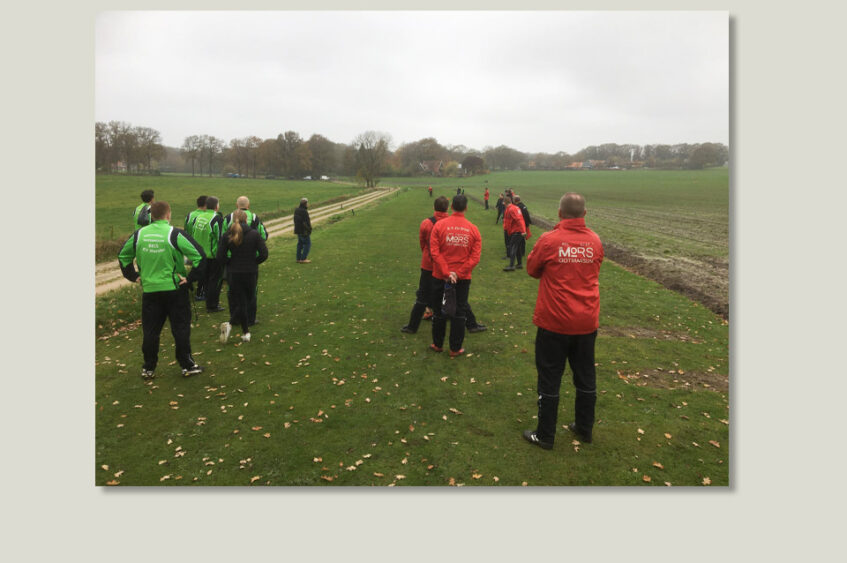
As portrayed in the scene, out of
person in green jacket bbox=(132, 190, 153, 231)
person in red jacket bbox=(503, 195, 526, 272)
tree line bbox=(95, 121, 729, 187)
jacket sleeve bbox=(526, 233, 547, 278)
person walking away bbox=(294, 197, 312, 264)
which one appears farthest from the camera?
person walking away bbox=(294, 197, 312, 264)

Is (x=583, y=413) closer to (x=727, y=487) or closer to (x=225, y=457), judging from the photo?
(x=727, y=487)

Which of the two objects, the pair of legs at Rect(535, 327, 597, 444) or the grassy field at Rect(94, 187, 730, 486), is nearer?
the grassy field at Rect(94, 187, 730, 486)

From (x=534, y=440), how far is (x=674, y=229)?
2350 cm

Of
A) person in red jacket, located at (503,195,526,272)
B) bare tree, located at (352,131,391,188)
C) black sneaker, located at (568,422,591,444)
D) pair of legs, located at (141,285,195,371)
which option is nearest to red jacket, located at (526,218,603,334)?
black sneaker, located at (568,422,591,444)

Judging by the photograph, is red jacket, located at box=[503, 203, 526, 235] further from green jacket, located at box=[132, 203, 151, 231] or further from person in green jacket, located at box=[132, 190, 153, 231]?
green jacket, located at box=[132, 203, 151, 231]

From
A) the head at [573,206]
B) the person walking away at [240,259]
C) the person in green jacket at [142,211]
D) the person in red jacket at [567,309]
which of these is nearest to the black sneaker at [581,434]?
the person in red jacket at [567,309]

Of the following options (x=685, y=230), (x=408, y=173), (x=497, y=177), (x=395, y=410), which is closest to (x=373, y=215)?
(x=685, y=230)

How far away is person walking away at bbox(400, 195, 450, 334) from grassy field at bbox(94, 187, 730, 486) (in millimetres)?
310

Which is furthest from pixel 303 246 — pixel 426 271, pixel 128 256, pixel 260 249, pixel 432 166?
pixel 432 166

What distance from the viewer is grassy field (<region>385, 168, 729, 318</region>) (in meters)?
11.2

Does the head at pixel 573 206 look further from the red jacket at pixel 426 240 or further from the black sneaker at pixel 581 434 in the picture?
the red jacket at pixel 426 240

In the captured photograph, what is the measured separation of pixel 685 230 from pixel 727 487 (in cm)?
2236

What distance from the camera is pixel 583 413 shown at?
470cm

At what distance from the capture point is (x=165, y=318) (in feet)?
20.0
